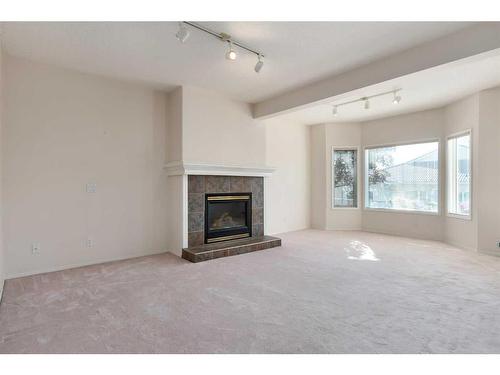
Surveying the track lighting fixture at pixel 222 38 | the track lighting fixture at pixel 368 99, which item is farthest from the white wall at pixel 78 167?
the track lighting fixture at pixel 368 99

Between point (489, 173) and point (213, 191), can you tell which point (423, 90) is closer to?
point (489, 173)

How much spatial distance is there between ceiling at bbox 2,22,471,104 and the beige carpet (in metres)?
2.72

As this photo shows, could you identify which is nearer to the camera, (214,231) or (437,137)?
(214,231)

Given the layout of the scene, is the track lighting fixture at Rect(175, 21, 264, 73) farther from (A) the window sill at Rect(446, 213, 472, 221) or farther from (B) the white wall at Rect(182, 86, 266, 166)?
(A) the window sill at Rect(446, 213, 472, 221)

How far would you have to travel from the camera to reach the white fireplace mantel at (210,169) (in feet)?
14.4

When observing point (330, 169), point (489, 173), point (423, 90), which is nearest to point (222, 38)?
point (423, 90)

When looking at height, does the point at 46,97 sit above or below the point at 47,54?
below

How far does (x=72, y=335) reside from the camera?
6.98ft

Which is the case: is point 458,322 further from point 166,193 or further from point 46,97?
point 46,97

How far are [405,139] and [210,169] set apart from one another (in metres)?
4.39

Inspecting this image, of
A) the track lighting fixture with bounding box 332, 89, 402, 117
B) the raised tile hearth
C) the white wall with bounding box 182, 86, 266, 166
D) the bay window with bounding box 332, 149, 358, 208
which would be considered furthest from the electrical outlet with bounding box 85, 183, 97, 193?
the bay window with bounding box 332, 149, 358, 208

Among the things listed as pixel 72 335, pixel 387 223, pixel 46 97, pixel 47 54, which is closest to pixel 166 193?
pixel 46 97

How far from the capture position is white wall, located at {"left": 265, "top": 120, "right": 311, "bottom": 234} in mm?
6426
